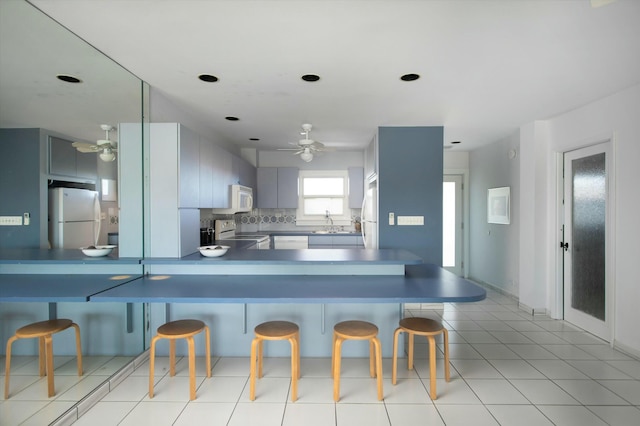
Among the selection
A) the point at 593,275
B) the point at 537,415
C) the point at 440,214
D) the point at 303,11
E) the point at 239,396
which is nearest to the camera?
the point at 303,11

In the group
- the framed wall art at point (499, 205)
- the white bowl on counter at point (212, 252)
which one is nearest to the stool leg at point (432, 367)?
the white bowl on counter at point (212, 252)

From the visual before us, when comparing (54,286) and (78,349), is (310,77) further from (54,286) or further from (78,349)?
(78,349)

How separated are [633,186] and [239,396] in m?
3.81

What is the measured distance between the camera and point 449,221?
251 inches

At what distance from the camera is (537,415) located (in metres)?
2.19

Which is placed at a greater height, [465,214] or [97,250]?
[465,214]

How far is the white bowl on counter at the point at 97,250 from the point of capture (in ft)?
8.75

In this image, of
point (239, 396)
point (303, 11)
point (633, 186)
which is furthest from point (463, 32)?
point (239, 396)

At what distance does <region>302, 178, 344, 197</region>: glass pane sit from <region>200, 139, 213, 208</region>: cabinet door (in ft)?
9.15

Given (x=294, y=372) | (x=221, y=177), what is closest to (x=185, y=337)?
(x=294, y=372)

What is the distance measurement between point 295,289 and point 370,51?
5.85 feet

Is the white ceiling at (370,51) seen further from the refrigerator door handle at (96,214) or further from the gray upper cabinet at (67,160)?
the refrigerator door handle at (96,214)

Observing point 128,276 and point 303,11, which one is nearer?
point 303,11

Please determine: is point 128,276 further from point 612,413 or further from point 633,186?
point 633,186
